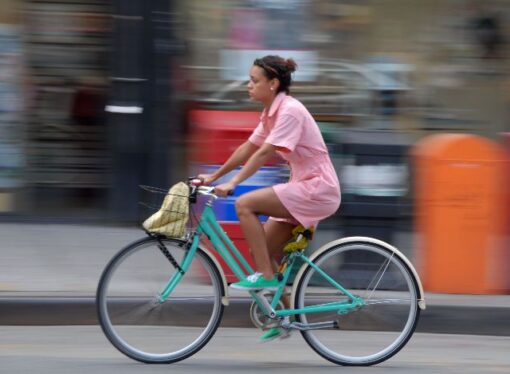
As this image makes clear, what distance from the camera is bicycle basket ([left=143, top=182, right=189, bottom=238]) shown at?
17.3 feet

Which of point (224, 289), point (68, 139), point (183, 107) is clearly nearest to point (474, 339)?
point (224, 289)

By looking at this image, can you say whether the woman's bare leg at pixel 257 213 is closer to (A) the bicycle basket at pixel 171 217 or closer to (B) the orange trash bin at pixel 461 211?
(A) the bicycle basket at pixel 171 217

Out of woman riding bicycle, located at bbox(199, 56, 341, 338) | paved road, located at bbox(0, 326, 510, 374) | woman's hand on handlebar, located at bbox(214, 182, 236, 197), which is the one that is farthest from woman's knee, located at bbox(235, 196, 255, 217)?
paved road, located at bbox(0, 326, 510, 374)

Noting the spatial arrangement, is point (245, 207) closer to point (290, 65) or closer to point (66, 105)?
point (290, 65)

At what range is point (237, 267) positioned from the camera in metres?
5.48

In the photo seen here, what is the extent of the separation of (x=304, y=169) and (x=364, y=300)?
78cm

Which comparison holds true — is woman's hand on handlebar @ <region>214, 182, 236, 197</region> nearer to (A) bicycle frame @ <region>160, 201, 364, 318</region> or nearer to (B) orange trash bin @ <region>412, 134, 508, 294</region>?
(A) bicycle frame @ <region>160, 201, 364, 318</region>

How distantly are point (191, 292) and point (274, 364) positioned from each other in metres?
0.58

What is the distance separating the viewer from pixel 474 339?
645 centimetres

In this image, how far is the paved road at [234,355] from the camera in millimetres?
5434

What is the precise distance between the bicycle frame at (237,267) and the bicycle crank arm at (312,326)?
6 centimetres

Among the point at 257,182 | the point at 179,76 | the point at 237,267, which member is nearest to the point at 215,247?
the point at 237,267

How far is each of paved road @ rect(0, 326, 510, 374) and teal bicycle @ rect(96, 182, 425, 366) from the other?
0.12 m

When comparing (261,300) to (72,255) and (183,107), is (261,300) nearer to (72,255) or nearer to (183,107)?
(72,255)
